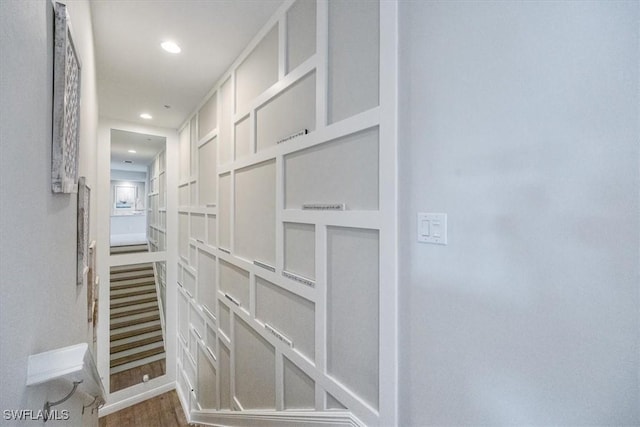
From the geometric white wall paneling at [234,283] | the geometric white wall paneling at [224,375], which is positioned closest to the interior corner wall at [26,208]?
the geometric white wall paneling at [234,283]

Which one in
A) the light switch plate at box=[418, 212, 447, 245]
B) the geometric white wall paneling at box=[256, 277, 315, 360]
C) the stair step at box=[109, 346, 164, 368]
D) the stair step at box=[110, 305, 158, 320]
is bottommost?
the stair step at box=[109, 346, 164, 368]

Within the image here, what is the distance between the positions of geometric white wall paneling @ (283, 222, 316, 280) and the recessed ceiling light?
1.72 m

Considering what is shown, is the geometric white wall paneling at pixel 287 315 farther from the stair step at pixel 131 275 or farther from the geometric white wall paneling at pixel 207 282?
the stair step at pixel 131 275

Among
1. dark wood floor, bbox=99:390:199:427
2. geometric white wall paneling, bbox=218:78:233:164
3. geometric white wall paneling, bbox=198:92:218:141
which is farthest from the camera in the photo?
dark wood floor, bbox=99:390:199:427

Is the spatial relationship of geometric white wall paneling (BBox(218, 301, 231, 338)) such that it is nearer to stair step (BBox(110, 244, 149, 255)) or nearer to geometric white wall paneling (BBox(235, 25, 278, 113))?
geometric white wall paneling (BBox(235, 25, 278, 113))

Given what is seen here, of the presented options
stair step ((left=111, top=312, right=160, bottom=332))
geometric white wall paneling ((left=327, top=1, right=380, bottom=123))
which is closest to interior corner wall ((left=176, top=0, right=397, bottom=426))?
geometric white wall paneling ((left=327, top=1, right=380, bottom=123))

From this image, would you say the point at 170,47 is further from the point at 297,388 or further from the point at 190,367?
the point at 190,367

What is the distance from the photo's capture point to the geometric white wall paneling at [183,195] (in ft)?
13.0

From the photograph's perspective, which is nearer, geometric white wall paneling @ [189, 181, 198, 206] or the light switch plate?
the light switch plate

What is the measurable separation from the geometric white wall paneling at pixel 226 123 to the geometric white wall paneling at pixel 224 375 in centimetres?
177

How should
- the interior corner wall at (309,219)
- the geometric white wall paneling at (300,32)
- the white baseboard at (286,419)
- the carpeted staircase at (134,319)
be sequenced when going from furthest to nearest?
the carpeted staircase at (134,319)
the geometric white wall paneling at (300,32)
the white baseboard at (286,419)
the interior corner wall at (309,219)

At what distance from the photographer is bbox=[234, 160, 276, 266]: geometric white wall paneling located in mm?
1913

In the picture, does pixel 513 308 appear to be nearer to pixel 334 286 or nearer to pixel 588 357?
pixel 588 357

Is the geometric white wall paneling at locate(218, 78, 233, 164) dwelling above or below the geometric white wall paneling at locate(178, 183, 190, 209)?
above
